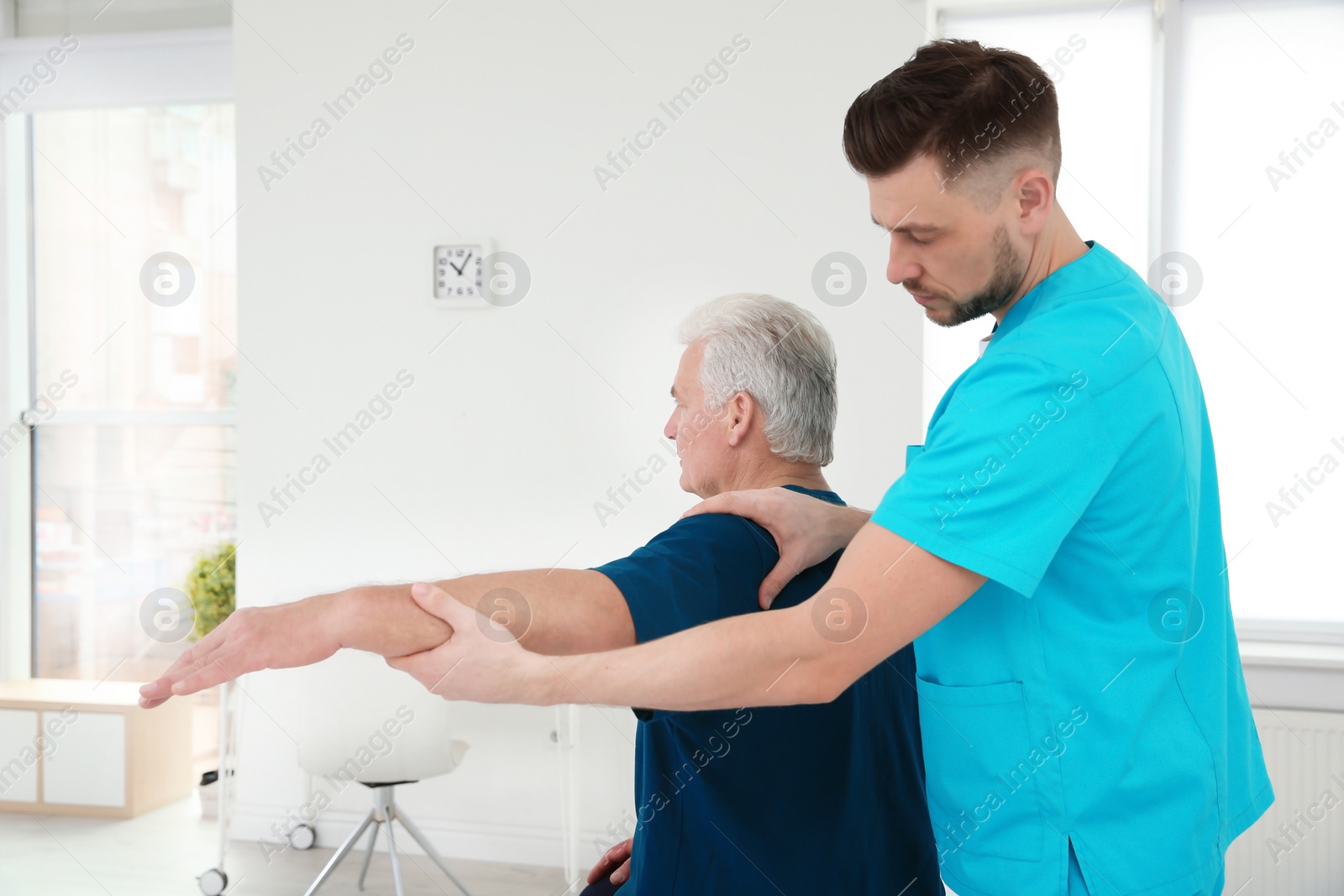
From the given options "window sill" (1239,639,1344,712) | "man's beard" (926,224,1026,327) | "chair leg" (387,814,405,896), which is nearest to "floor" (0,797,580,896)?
"chair leg" (387,814,405,896)

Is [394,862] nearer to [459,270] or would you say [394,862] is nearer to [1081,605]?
[459,270]

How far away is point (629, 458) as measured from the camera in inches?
118

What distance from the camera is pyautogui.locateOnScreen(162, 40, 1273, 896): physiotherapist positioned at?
0.84 meters

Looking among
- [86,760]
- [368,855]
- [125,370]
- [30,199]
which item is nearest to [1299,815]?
[368,855]

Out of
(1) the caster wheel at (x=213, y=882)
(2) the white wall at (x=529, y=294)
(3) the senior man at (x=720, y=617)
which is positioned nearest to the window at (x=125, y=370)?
(2) the white wall at (x=529, y=294)

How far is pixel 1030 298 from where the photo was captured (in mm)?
1013

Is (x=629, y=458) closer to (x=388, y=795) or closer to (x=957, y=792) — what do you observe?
(x=388, y=795)

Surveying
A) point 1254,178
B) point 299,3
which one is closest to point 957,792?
point 1254,178

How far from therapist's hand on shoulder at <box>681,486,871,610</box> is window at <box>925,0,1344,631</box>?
1.83 metres

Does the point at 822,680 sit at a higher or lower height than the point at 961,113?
lower

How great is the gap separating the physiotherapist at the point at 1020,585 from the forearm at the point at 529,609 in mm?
20

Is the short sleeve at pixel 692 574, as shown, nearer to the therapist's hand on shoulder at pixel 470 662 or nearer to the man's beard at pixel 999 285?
the therapist's hand on shoulder at pixel 470 662

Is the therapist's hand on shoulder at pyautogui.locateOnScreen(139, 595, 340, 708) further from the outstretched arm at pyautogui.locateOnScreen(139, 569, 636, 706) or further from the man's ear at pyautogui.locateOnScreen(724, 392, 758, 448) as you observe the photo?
the man's ear at pyautogui.locateOnScreen(724, 392, 758, 448)

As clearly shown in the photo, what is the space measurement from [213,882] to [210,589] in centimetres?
104
